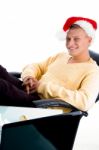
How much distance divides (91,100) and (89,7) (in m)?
1.32

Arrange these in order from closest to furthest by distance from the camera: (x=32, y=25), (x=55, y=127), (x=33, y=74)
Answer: (x=55, y=127) < (x=33, y=74) < (x=32, y=25)

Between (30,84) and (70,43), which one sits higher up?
(70,43)

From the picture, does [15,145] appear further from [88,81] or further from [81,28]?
[81,28]

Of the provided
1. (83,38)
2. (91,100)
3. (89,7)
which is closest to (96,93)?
(91,100)

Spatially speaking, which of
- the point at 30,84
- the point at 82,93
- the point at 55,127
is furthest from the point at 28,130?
the point at 30,84

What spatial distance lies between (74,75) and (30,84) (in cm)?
29

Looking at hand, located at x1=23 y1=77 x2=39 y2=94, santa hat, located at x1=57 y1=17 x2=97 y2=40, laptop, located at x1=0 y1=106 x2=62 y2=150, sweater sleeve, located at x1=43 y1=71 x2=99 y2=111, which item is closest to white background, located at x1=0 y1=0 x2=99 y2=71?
santa hat, located at x1=57 y1=17 x2=97 y2=40

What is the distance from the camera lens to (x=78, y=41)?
2.39 m

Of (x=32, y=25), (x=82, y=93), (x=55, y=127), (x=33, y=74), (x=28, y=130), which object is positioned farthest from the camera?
(x=32, y=25)

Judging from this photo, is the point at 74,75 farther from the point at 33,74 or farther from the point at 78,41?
the point at 33,74

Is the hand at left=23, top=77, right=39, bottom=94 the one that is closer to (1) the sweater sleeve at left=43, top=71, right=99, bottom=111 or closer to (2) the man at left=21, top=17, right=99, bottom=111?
(2) the man at left=21, top=17, right=99, bottom=111

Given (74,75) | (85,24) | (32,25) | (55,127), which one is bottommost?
(55,127)

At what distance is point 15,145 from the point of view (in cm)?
173

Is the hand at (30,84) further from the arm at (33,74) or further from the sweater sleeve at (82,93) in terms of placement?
the sweater sleeve at (82,93)
